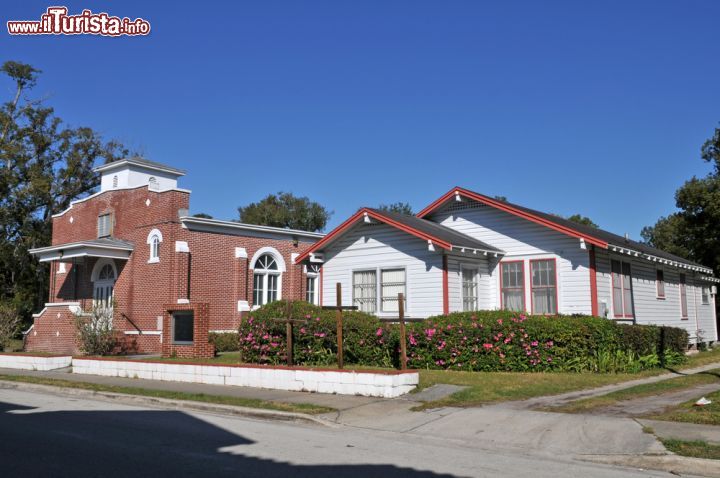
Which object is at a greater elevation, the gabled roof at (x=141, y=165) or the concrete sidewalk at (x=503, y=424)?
the gabled roof at (x=141, y=165)

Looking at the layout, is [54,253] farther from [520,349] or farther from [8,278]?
[520,349]

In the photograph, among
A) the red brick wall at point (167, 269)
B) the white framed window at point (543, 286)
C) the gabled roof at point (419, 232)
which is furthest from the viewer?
the red brick wall at point (167, 269)

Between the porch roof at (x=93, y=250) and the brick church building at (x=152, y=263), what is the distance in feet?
0.14

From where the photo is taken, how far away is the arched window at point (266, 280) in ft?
99.3

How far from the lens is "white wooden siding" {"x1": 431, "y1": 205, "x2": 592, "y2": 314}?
757 inches

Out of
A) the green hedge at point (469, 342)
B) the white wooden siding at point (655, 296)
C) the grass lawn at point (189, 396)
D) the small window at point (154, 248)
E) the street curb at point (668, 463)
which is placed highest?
the small window at point (154, 248)

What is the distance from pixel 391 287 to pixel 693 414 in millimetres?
11244

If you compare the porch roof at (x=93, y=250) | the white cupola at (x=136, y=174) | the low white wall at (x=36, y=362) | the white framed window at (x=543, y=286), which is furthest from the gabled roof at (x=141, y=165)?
the white framed window at (x=543, y=286)

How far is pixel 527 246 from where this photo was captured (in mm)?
20562

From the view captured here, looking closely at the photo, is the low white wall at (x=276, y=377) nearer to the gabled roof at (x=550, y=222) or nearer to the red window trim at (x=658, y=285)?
the gabled roof at (x=550, y=222)

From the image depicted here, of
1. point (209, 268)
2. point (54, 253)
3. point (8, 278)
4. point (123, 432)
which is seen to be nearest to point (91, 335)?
point (209, 268)

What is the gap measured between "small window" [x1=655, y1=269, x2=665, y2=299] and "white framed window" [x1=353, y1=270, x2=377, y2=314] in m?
10.5

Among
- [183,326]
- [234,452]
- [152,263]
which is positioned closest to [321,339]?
[183,326]

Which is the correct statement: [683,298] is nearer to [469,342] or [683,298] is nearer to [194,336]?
[469,342]
